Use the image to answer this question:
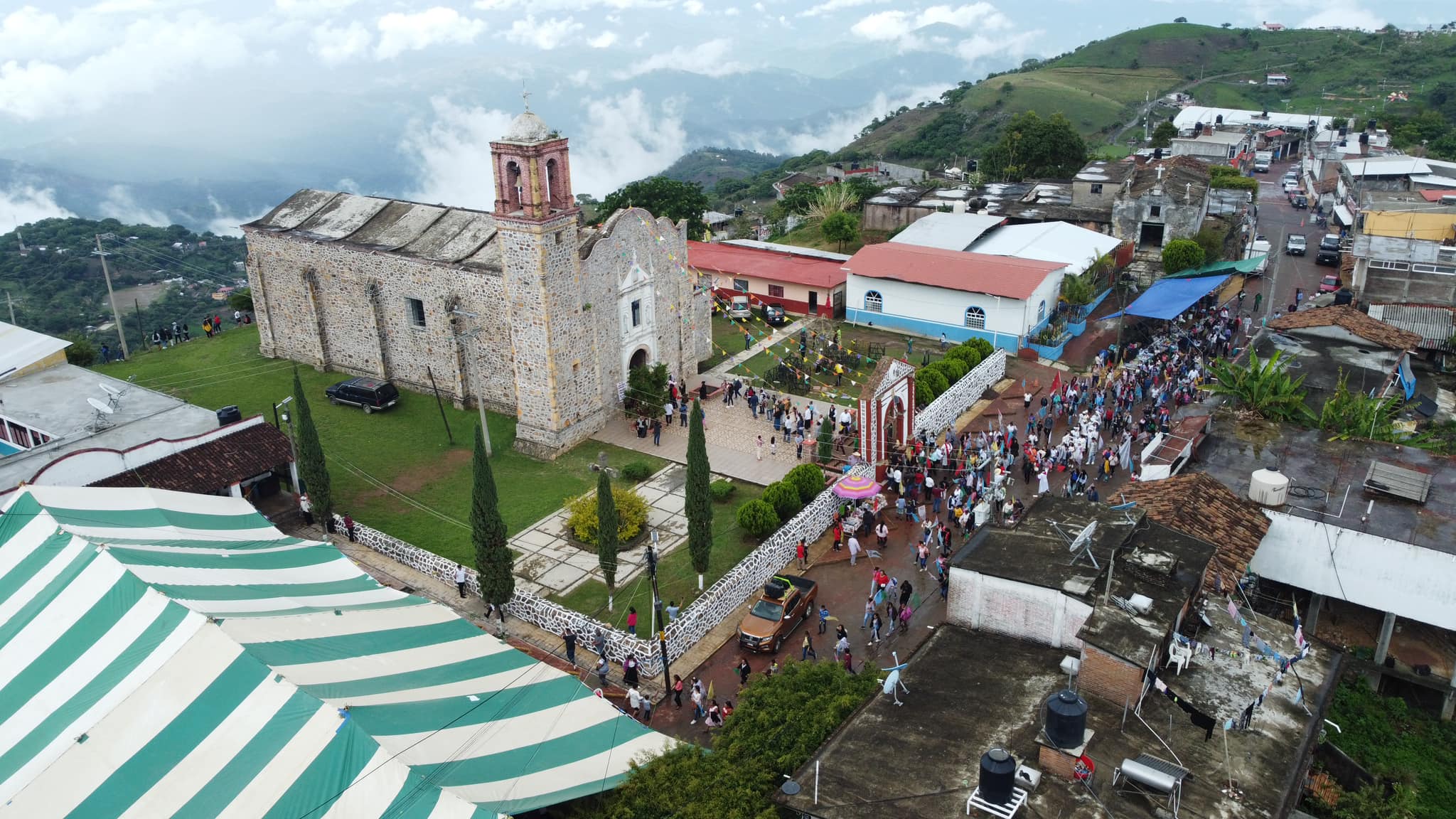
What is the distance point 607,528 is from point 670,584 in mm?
2651

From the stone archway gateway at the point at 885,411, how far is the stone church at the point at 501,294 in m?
8.28

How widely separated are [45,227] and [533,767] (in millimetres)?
65135

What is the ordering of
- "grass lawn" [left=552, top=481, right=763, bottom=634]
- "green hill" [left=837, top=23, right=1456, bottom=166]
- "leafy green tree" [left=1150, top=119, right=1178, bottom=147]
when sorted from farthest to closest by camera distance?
"green hill" [left=837, top=23, right=1456, bottom=166], "leafy green tree" [left=1150, top=119, right=1178, bottom=147], "grass lawn" [left=552, top=481, right=763, bottom=634]

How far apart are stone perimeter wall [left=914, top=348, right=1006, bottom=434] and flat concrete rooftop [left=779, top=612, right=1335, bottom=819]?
1314cm

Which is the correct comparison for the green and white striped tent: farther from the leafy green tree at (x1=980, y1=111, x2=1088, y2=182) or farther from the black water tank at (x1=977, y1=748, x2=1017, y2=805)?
the leafy green tree at (x1=980, y1=111, x2=1088, y2=182)

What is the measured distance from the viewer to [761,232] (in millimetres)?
55750

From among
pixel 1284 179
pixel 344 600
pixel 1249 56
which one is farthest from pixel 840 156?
pixel 344 600

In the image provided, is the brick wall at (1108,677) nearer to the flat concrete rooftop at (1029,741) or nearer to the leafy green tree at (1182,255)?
the flat concrete rooftop at (1029,741)

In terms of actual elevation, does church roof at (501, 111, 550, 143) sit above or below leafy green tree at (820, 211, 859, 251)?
above

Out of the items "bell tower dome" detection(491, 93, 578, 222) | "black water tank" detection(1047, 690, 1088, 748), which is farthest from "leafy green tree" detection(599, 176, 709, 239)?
"black water tank" detection(1047, 690, 1088, 748)

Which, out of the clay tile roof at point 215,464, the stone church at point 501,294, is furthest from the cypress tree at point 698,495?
the clay tile roof at point 215,464

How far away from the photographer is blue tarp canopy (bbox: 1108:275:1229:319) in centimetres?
3500

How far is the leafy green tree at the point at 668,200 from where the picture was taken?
48344 millimetres

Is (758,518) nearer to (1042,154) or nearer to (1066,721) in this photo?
(1066,721)
